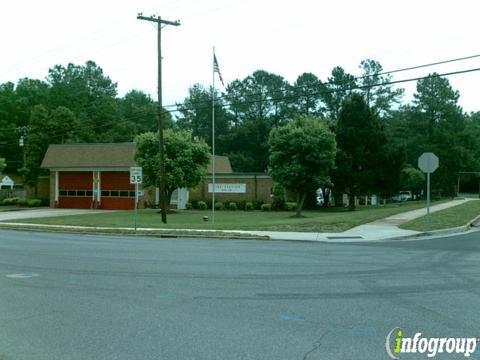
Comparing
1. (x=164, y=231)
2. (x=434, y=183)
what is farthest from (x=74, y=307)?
(x=434, y=183)

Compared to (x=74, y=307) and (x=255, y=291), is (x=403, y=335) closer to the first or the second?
(x=255, y=291)

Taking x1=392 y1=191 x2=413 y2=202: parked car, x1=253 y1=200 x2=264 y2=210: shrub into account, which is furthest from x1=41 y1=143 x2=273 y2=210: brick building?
x1=392 y1=191 x2=413 y2=202: parked car

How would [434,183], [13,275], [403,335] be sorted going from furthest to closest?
[434,183] → [13,275] → [403,335]

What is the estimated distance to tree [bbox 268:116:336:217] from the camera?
37.8 metres

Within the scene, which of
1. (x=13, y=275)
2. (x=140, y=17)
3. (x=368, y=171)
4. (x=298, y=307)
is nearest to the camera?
(x=298, y=307)

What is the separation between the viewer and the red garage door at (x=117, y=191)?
5100 centimetres

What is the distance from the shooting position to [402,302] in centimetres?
888

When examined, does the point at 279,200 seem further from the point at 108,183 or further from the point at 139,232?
the point at 139,232

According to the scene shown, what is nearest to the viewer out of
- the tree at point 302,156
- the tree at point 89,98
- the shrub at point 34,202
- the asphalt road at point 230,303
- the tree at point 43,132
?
the asphalt road at point 230,303

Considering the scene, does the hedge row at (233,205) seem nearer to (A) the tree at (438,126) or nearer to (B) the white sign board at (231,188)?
(B) the white sign board at (231,188)

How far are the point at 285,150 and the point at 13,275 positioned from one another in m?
27.8

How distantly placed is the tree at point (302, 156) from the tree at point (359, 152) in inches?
334

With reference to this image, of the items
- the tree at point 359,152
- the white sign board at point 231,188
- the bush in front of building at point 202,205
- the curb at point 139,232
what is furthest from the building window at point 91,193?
the curb at point 139,232

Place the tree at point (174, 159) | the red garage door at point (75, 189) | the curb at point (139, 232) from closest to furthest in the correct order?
the curb at point (139, 232), the tree at point (174, 159), the red garage door at point (75, 189)
